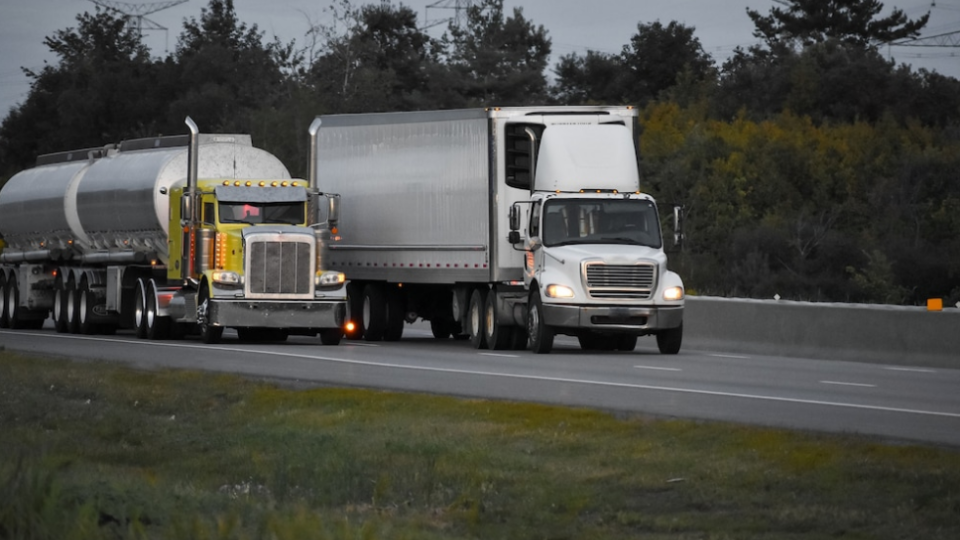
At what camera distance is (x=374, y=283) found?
110 feet

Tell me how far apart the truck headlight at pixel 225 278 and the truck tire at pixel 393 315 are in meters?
4.25

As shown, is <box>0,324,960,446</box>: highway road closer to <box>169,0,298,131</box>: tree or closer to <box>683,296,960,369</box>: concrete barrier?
<box>683,296,960,369</box>: concrete barrier

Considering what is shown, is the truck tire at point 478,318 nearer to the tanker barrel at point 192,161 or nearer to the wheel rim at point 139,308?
the tanker barrel at point 192,161

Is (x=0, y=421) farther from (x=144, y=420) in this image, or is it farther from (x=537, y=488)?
(x=537, y=488)

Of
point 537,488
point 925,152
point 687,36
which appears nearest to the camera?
point 537,488

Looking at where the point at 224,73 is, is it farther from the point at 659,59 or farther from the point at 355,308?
the point at 355,308

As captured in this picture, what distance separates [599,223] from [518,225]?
4.13ft

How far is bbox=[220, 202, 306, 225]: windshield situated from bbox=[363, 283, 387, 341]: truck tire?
8.89 feet

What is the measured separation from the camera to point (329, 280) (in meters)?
30.4

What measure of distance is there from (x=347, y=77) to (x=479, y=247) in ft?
220

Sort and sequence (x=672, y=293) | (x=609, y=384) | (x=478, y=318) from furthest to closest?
(x=478, y=318), (x=672, y=293), (x=609, y=384)

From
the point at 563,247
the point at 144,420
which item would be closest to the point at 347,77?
the point at 563,247

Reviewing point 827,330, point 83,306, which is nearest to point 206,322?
point 83,306

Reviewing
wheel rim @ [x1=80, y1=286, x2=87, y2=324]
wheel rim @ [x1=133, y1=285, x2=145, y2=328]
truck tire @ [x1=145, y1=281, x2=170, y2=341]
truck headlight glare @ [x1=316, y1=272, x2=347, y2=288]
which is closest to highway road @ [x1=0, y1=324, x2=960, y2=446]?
truck tire @ [x1=145, y1=281, x2=170, y2=341]
